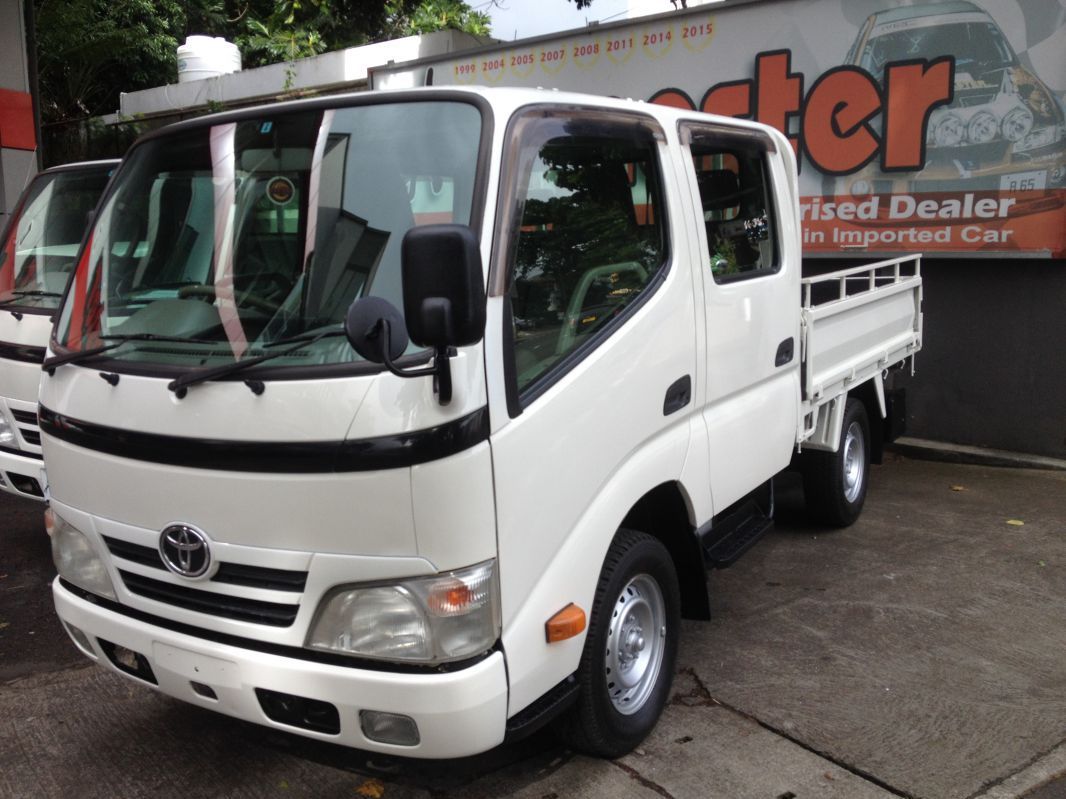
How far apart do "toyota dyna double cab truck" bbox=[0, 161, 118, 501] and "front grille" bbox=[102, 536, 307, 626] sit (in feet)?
7.00

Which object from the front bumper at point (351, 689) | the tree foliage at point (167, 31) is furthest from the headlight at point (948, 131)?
the tree foliage at point (167, 31)

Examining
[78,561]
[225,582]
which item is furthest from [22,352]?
[225,582]

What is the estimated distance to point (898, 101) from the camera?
7297 millimetres

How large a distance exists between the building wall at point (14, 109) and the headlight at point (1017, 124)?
960 centimetres

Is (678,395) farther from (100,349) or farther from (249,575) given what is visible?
Answer: (100,349)

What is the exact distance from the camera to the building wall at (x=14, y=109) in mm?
10391

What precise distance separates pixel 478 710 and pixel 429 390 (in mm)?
839

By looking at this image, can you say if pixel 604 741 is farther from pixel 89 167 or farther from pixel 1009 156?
pixel 1009 156

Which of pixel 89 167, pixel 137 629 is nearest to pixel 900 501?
pixel 137 629

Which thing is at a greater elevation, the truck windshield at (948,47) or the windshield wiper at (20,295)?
the truck windshield at (948,47)

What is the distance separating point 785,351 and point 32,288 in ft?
13.2

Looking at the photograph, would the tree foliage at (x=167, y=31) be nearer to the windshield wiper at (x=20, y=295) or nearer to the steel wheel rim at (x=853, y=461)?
the windshield wiper at (x=20, y=295)

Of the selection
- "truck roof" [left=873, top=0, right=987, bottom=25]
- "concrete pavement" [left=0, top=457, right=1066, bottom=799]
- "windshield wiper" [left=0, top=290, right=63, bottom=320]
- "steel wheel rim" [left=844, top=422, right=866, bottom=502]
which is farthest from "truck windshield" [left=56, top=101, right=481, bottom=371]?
"truck roof" [left=873, top=0, right=987, bottom=25]

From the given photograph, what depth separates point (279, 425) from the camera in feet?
8.13
